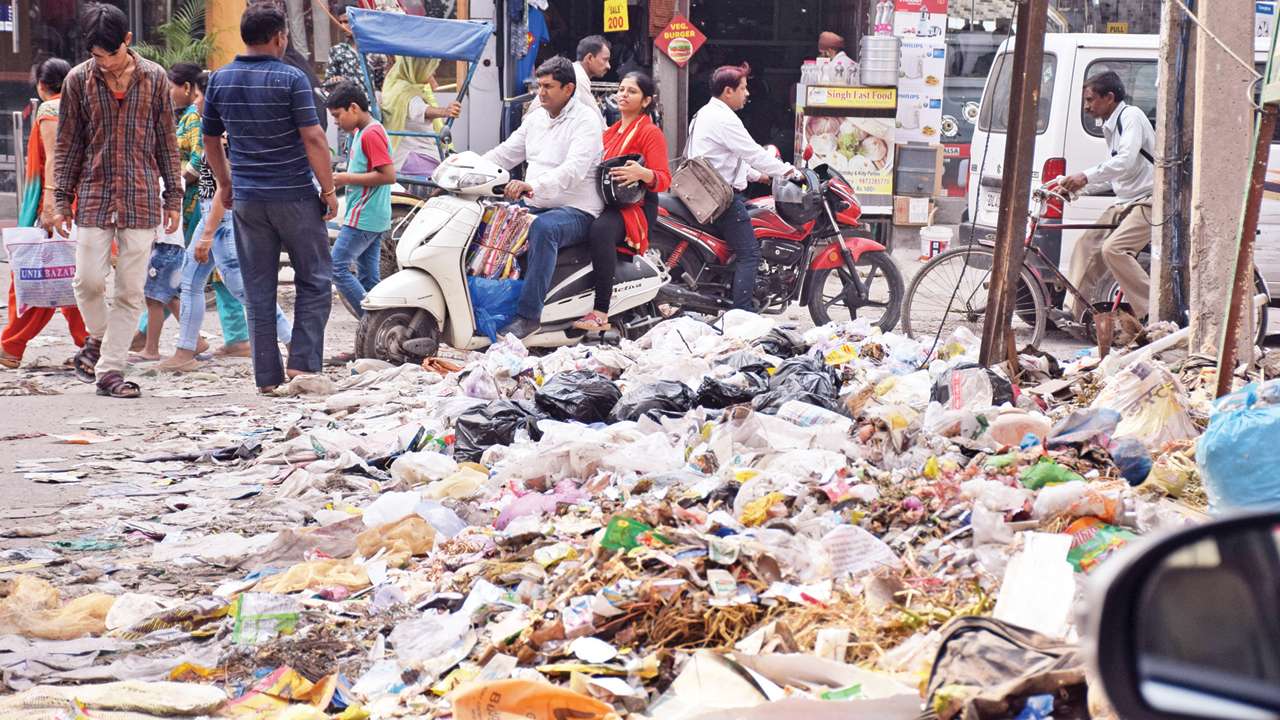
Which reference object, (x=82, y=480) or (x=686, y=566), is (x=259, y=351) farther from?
(x=686, y=566)

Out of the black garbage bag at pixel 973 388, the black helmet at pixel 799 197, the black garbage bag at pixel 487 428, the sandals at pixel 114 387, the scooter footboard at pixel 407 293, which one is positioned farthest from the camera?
the black helmet at pixel 799 197

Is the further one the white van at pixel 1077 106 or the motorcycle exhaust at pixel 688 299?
the white van at pixel 1077 106

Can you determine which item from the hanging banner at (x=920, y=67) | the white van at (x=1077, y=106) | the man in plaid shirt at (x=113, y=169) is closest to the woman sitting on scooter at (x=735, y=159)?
the white van at (x=1077, y=106)

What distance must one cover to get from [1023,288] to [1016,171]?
324 centimetres

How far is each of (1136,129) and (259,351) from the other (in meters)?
5.80

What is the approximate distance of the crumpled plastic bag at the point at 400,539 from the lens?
465cm

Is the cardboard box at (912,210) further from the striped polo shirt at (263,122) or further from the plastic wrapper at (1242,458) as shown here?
the plastic wrapper at (1242,458)

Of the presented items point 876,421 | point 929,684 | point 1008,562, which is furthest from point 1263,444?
point 876,421

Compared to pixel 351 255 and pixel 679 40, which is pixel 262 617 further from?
pixel 679 40

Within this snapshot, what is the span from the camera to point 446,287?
8.48 meters

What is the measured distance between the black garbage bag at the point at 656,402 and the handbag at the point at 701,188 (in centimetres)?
336

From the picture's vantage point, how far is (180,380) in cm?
829

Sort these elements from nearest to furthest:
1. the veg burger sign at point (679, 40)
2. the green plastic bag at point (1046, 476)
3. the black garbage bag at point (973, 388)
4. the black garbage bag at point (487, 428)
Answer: the green plastic bag at point (1046, 476) → the black garbage bag at point (973, 388) → the black garbage bag at point (487, 428) → the veg burger sign at point (679, 40)

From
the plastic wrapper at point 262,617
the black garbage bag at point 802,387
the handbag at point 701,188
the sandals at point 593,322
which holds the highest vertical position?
the handbag at point 701,188
